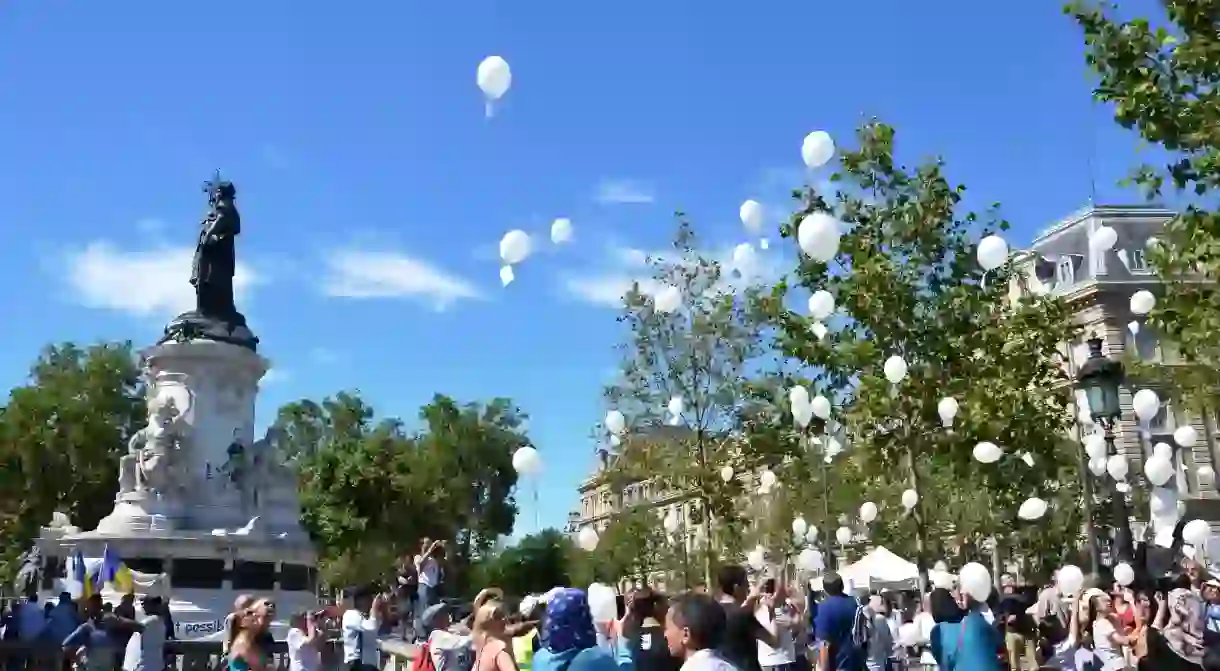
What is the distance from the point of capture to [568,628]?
17.6 ft

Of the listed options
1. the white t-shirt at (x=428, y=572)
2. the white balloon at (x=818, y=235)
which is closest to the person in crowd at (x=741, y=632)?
the white balloon at (x=818, y=235)

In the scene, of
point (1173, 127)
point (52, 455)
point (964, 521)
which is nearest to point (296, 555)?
point (1173, 127)

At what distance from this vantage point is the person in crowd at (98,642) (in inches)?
500

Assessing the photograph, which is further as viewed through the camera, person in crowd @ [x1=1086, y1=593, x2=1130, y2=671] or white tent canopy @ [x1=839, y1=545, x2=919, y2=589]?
white tent canopy @ [x1=839, y1=545, x2=919, y2=589]

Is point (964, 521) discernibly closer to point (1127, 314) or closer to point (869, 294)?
point (1127, 314)

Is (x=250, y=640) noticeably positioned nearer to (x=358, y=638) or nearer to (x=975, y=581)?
(x=975, y=581)

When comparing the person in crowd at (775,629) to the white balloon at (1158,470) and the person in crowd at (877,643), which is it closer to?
the person in crowd at (877,643)

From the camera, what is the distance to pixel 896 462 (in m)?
22.9

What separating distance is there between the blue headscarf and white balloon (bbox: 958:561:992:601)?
4930 mm

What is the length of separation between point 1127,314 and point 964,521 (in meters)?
17.8

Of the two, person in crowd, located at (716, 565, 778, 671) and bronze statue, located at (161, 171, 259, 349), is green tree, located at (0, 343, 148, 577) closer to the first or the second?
bronze statue, located at (161, 171, 259, 349)

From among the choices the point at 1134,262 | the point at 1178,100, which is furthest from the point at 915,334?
the point at 1134,262

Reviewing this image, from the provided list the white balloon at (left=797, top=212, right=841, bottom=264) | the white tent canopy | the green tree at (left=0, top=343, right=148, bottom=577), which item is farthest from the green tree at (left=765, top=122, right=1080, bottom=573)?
the green tree at (left=0, top=343, right=148, bottom=577)

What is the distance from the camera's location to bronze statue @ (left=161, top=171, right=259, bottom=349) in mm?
Answer: 29688
